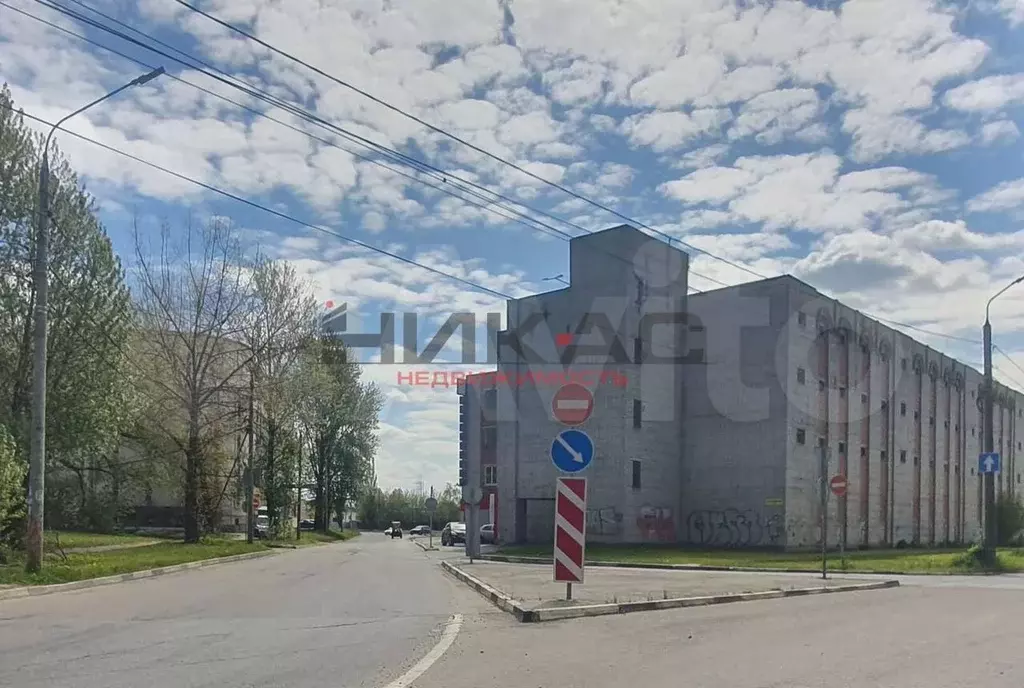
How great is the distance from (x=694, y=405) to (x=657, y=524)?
279 inches

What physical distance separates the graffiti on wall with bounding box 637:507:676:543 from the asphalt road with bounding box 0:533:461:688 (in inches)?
1177

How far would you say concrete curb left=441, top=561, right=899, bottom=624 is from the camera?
13.1 m

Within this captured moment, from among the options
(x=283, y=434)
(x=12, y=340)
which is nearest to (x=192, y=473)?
(x=283, y=434)

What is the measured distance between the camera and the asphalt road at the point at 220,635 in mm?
8477

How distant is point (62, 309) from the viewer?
24922 mm

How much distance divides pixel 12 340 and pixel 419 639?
1878 centimetres

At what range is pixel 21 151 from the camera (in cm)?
2375

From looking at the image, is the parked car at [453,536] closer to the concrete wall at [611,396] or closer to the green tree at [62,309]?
the concrete wall at [611,396]

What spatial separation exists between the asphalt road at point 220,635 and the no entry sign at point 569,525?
2.11 meters

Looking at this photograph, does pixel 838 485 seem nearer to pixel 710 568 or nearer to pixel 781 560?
pixel 710 568

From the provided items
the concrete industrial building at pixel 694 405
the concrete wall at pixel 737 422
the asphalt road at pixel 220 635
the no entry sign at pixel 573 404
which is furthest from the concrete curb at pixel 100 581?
the concrete wall at pixel 737 422

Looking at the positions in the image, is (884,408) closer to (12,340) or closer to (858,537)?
(858,537)

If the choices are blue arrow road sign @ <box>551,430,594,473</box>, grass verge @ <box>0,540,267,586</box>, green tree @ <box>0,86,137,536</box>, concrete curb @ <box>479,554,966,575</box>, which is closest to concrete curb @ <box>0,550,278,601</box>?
grass verge @ <box>0,540,267,586</box>

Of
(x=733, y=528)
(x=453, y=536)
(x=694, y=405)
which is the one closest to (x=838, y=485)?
(x=733, y=528)
